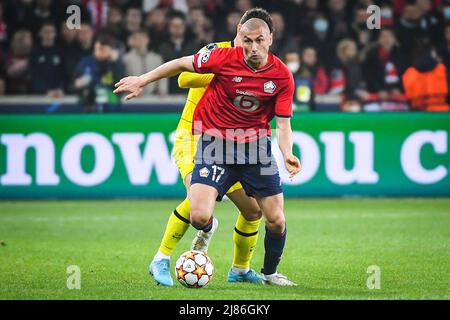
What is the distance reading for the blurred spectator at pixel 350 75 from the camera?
53.6 ft

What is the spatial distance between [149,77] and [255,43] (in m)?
0.81

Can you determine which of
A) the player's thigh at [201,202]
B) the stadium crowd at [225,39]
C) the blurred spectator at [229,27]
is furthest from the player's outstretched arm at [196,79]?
the blurred spectator at [229,27]

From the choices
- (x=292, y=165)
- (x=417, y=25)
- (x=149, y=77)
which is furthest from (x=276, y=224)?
(x=417, y=25)

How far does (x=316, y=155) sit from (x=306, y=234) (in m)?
3.50

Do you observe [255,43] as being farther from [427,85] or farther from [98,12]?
[98,12]

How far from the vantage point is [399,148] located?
50.3 feet

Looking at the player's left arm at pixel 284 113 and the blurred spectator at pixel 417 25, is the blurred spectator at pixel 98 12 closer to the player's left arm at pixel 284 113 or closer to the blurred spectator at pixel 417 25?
the blurred spectator at pixel 417 25

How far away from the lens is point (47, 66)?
53.2ft

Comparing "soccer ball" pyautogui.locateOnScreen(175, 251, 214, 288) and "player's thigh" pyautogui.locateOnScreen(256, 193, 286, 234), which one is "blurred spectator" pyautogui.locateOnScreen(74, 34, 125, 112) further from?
"soccer ball" pyautogui.locateOnScreen(175, 251, 214, 288)

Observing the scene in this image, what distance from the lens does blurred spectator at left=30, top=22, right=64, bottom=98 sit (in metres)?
16.2

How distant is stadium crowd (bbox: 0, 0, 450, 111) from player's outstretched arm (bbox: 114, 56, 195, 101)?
26.1ft

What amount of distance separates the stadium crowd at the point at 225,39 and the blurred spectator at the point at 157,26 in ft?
→ 0.05
